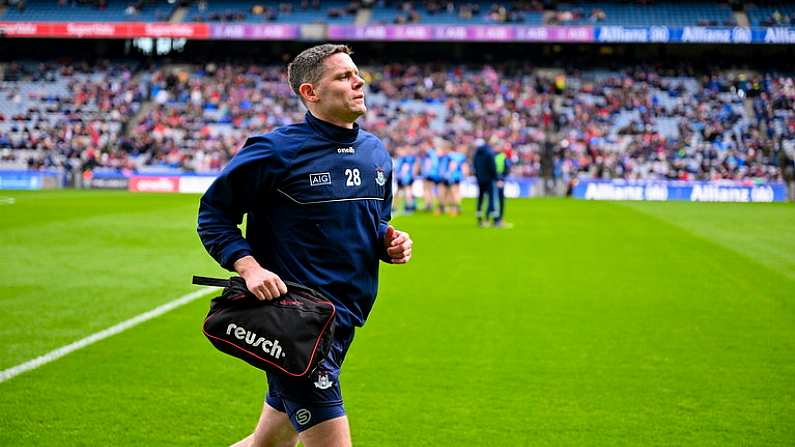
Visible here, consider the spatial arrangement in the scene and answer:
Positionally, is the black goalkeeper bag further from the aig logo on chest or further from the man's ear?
the man's ear

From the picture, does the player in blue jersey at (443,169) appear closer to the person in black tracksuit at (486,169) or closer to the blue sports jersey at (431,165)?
the blue sports jersey at (431,165)

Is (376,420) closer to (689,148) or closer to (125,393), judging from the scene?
(125,393)

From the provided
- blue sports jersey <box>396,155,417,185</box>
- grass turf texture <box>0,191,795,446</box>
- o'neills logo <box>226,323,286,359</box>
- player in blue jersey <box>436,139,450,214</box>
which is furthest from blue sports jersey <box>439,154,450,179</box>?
o'neills logo <box>226,323,286,359</box>

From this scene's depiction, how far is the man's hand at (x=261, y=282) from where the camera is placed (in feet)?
11.3

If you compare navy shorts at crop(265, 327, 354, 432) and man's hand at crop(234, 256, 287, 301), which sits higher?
man's hand at crop(234, 256, 287, 301)

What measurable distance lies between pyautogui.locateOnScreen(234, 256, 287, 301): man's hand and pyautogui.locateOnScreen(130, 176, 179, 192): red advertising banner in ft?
126

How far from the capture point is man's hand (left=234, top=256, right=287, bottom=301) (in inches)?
135

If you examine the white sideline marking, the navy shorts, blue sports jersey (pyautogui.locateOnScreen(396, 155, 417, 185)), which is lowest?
the white sideline marking

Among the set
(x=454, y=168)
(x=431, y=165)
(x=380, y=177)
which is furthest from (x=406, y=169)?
(x=380, y=177)

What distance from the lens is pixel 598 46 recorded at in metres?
51.4

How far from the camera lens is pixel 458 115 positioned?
46344 millimetres

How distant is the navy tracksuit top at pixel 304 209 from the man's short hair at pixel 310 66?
0.16 meters

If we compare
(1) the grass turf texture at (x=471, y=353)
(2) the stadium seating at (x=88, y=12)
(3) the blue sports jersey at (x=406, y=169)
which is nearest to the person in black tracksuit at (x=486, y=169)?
(1) the grass turf texture at (x=471, y=353)

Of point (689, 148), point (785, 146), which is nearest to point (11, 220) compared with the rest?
point (689, 148)
